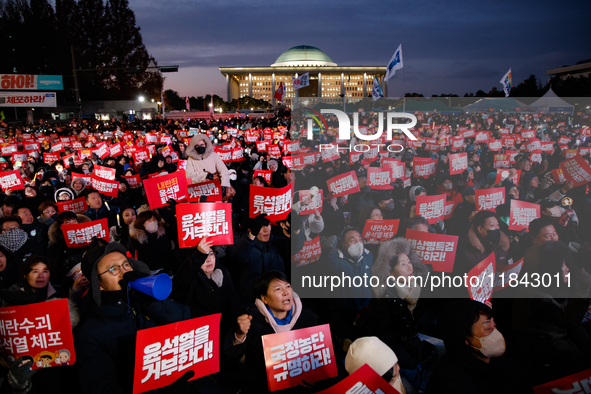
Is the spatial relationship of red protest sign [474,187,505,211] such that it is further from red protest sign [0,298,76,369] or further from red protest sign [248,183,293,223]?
red protest sign [0,298,76,369]

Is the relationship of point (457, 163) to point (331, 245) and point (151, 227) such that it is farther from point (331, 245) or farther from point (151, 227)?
point (151, 227)

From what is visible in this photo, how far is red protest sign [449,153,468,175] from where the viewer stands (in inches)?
278

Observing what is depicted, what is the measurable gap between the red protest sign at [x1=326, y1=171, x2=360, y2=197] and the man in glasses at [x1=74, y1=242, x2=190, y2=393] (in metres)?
3.80

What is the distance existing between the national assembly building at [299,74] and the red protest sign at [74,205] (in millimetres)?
81571

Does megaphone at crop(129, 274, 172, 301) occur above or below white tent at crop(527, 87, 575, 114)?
below

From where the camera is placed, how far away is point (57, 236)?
420cm

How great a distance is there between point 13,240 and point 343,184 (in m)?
4.22

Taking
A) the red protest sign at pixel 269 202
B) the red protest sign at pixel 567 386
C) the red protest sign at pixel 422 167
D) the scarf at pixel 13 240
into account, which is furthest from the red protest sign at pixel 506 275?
the scarf at pixel 13 240

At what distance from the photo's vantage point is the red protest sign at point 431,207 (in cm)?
480

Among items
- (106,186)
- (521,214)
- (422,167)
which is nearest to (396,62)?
(422,167)

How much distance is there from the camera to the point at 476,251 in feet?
12.9

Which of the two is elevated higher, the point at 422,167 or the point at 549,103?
the point at 549,103

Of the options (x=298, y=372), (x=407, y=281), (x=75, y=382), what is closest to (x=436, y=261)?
(x=407, y=281)

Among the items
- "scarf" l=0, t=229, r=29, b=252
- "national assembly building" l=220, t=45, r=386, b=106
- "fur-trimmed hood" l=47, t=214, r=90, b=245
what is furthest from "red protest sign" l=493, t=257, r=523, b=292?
"national assembly building" l=220, t=45, r=386, b=106
